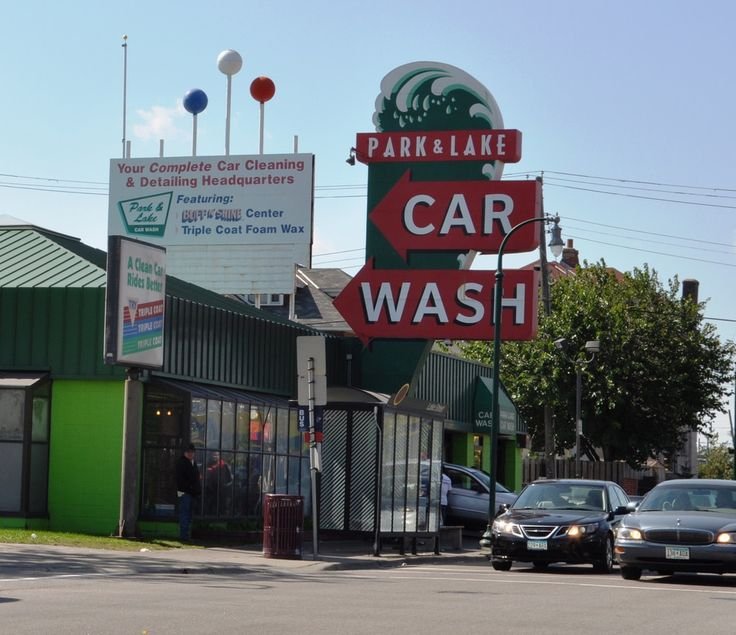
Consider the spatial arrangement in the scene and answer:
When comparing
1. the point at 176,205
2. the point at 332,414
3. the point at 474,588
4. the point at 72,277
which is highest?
the point at 176,205

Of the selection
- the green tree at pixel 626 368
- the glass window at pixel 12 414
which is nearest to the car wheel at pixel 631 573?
the glass window at pixel 12 414

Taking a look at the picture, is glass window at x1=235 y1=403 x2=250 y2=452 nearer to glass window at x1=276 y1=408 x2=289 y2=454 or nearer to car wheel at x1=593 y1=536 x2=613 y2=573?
glass window at x1=276 y1=408 x2=289 y2=454

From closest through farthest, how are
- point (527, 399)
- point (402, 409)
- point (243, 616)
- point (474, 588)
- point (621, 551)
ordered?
point (243, 616) < point (474, 588) < point (621, 551) < point (402, 409) < point (527, 399)

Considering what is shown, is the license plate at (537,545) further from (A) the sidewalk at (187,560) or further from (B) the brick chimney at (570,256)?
(B) the brick chimney at (570,256)

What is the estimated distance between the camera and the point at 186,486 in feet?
86.5

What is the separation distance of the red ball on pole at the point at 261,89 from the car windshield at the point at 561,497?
25.9 meters

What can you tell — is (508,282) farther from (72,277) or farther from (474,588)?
(474,588)

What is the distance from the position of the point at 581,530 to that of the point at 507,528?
1.15m

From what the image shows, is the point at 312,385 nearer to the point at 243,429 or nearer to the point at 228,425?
the point at 228,425

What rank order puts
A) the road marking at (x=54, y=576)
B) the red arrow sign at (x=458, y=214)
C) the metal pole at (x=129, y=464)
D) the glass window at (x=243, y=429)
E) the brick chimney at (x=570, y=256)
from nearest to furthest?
the road marking at (x=54, y=576) → the metal pole at (x=129, y=464) → the glass window at (x=243, y=429) → the red arrow sign at (x=458, y=214) → the brick chimney at (x=570, y=256)

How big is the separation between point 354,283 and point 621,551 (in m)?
18.0

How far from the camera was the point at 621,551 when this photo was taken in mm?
20375

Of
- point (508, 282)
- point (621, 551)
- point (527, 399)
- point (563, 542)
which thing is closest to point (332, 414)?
point (563, 542)

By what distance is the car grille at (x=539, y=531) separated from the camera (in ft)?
73.2
